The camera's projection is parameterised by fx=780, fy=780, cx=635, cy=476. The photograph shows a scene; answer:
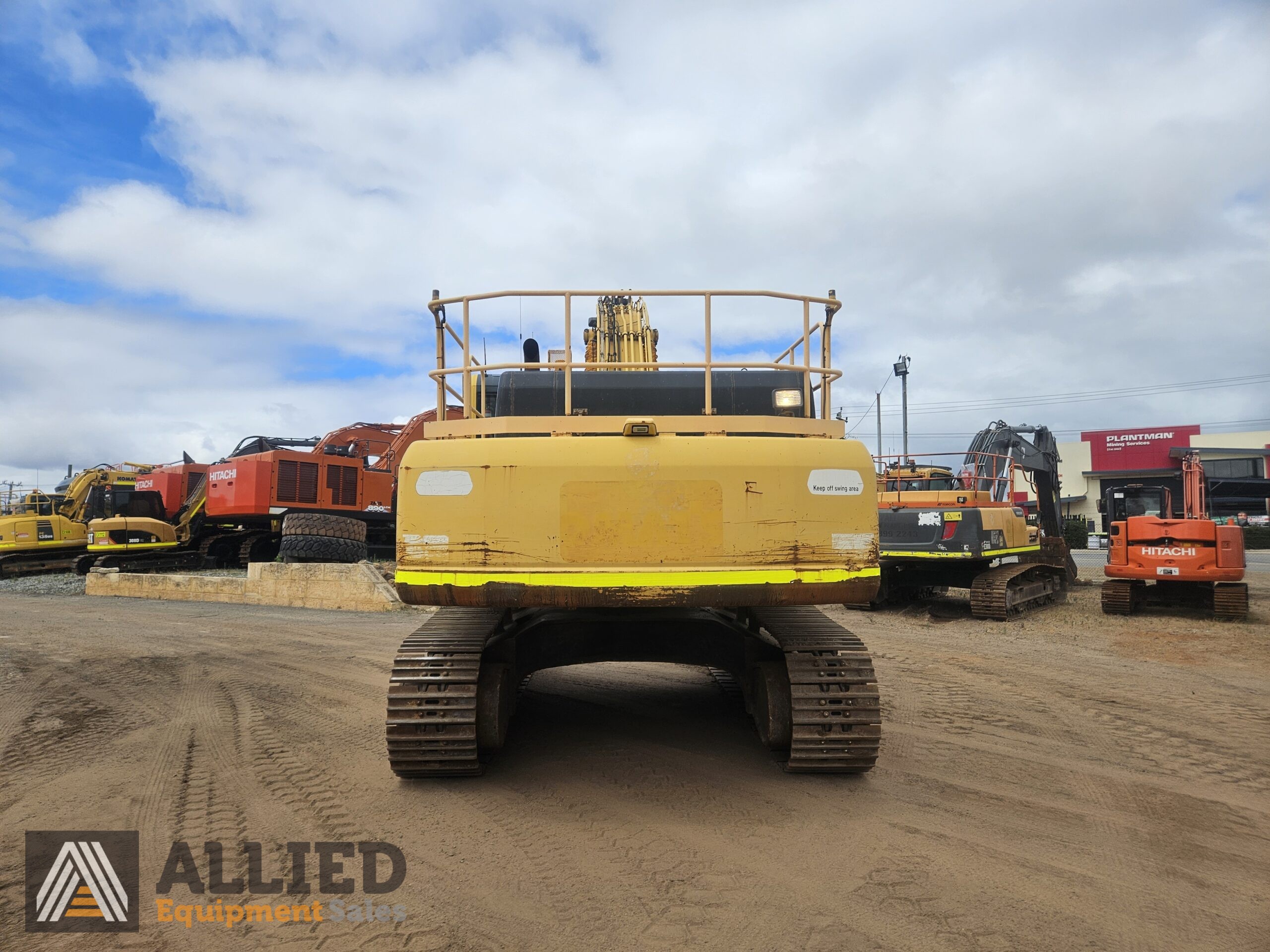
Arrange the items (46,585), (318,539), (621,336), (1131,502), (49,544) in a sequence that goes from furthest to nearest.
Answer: (49,544), (46,585), (318,539), (1131,502), (621,336)

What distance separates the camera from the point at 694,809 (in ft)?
11.8

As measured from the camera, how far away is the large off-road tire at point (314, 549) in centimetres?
1391

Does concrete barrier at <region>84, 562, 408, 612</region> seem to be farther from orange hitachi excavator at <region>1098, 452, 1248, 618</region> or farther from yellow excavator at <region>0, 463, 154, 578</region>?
orange hitachi excavator at <region>1098, 452, 1248, 618</region>

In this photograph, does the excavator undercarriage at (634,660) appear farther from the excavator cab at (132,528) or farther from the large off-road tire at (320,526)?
the excavator cab at (132,528)

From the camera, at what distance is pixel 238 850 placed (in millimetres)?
3170

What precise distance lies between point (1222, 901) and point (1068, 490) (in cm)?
5193

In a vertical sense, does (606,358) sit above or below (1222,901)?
above

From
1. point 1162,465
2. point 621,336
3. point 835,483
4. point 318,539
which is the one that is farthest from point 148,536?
point 1162,465

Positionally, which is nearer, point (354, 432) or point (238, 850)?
point (238, 850)

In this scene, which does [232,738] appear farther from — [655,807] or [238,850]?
[655,807]

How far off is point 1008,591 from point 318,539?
37.4 feet

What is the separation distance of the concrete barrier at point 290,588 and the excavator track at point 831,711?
31.2ft

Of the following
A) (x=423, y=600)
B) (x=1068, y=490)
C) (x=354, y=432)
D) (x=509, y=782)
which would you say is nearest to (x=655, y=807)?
(x=509, y=782)

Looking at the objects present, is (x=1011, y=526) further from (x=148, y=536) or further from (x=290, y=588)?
(x=148, y=536)
